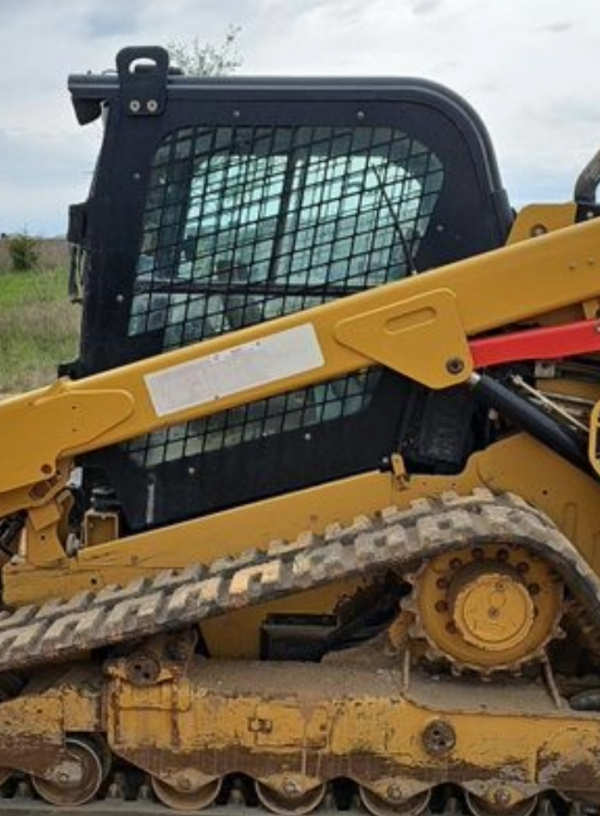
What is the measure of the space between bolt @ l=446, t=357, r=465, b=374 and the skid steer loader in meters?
0.01

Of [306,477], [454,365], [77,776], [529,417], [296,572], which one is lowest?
[77,776]

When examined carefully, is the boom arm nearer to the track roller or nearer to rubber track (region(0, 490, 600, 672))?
rubber track (region(0, 490, 600, 672))

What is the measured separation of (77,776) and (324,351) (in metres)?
1.74

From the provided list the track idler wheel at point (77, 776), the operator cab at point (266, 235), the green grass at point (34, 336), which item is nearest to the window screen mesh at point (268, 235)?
the operator cab at point (266, 235)

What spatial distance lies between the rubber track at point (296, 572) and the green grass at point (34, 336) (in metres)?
9.99

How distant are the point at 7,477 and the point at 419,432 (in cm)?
157

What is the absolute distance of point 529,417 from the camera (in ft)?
14.7

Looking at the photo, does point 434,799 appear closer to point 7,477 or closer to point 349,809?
point 349,809

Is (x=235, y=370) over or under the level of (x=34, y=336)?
under

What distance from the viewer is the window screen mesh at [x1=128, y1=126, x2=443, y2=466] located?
481 centimetres

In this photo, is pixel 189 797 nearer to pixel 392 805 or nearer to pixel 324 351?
pixel 392 805

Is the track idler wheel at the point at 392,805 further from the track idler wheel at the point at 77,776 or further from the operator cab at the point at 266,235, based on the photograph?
the operator cab at the point at 266,235

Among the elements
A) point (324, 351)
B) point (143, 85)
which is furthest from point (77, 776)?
point (143, 85)

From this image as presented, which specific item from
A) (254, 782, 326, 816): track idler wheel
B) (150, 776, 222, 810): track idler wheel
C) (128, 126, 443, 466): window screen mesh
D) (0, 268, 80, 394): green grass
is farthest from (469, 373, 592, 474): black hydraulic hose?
(0, 268, 80, 394): green grass
